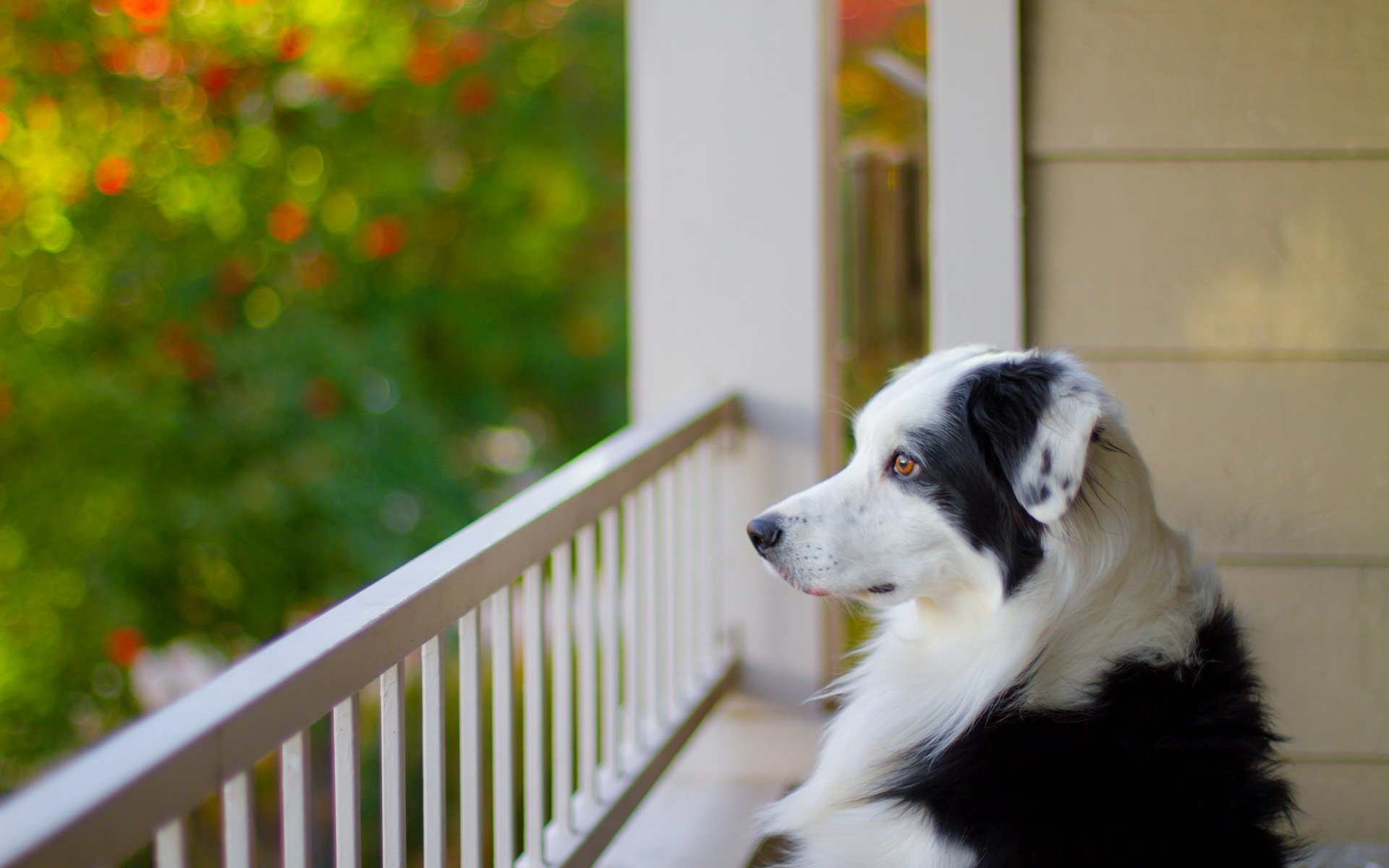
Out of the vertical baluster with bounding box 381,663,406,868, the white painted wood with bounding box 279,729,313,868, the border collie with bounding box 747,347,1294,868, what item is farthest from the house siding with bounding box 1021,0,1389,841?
the white painted wood with bounding box 279,729,313,868

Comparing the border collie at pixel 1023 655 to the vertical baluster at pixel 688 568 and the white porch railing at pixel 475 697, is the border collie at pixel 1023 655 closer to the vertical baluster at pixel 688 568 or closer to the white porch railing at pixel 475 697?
the white porch railing at pixel 475 697

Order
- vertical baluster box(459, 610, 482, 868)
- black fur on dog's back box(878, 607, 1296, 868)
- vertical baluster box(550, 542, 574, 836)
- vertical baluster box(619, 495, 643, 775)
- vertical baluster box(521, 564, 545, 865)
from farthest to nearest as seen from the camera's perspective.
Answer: vertical baluster box(619, 495, 643, 775), vertical baluster box(550, 542, 574, 836), vertical baluster box(521, 564, 545, 865), vertical baluster box(459, 610, 482, 868), black fur on dog's back box(878, 607, 1296, 868)

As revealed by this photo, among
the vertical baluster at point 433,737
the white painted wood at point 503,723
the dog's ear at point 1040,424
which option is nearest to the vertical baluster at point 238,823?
the vertical baluster at point 433,737

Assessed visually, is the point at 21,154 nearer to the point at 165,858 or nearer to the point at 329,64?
the point at 329,64

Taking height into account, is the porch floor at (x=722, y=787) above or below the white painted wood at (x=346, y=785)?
below

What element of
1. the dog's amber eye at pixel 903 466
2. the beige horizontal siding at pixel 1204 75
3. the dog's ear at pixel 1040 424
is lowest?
the dog's amber eye at pixel 903 466

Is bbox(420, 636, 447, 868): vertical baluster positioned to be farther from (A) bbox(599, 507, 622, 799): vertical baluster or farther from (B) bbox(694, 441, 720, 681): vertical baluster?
(B) bbox(694, 441, 720, 681): vertical baluster

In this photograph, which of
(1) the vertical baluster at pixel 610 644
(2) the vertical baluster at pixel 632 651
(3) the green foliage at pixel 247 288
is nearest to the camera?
(1) the vertical baluster at pixel 610 644

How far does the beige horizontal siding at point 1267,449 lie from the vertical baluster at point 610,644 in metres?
0.81

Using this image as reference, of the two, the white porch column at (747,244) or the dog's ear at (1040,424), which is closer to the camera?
the dog's ear at (1040,424)

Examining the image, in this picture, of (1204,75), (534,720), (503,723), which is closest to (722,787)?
(534,720)

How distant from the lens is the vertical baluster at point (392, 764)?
97 centimetres

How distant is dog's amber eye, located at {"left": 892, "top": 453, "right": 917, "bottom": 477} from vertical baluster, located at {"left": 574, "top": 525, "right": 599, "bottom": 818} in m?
0.51

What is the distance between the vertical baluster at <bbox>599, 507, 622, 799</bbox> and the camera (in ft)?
5.68
